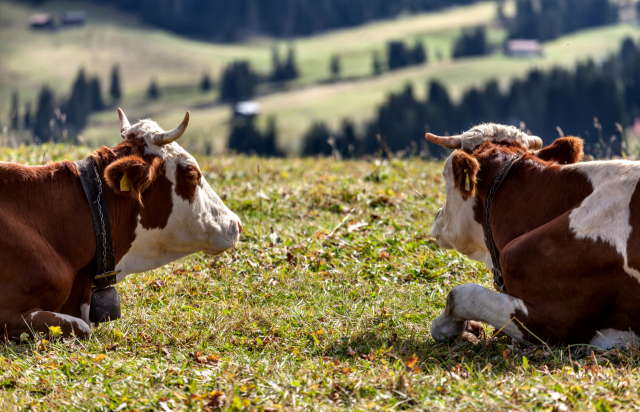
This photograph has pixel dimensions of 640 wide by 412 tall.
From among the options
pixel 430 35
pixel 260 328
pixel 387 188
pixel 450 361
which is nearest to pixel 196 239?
pixel 260 328

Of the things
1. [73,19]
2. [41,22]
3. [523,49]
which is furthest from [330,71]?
[41,22]

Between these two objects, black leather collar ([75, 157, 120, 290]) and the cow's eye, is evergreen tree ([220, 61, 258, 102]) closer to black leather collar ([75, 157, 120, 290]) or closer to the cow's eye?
the cow's eye

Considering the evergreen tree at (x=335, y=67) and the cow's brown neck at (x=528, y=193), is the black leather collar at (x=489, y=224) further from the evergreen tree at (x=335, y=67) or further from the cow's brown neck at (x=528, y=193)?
the evergreen tree at (x=335, y=67)

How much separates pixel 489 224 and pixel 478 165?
556 mm

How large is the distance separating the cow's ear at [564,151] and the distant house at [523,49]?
141438mm

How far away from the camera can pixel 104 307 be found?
17.4 feet

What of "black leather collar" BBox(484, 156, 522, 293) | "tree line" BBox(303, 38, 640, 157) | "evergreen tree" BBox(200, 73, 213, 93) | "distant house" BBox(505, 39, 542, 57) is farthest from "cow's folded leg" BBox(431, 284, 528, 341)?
"evergreen tree" BBox(200, 73, 213, 93)

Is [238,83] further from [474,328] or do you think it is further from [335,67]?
[474,328]

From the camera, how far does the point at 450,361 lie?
453 cm

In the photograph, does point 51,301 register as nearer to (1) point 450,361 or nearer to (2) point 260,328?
(2) point 260,328

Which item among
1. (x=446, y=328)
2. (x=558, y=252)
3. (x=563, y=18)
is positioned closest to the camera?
(x=558, y=252)

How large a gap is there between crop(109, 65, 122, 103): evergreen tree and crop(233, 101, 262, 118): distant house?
28.4 metres

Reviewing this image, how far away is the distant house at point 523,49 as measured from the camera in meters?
138

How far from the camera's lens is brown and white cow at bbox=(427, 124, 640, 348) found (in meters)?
4.47
